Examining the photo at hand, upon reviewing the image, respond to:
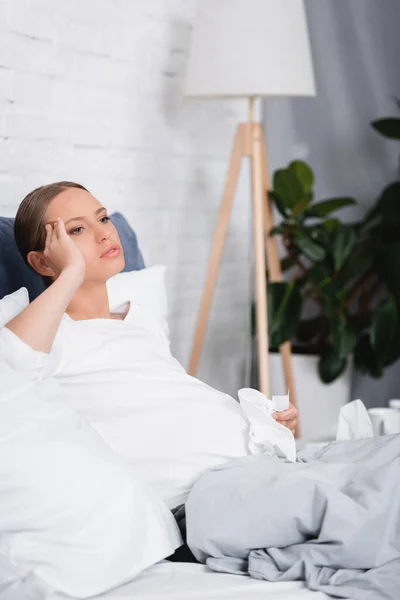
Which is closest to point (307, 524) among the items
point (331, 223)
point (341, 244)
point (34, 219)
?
point (34, 219)

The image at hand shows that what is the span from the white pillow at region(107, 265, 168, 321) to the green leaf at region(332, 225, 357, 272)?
1.21m

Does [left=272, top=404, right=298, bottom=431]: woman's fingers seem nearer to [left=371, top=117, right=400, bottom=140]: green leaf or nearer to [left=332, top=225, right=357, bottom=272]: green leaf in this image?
[left=332, top=225, right=357, bottom=272]: green leaf

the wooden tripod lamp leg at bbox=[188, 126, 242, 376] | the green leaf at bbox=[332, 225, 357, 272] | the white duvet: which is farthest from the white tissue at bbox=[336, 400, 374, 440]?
the green leaf at bbox=[332, 225, 357, 272]

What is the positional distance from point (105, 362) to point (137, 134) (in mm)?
1394

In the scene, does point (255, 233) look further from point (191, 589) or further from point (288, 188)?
point (191, 589)

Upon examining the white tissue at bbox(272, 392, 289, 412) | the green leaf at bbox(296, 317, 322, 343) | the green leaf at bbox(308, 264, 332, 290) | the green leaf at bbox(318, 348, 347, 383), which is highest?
the green leaf at bbox(308, 264, 332, 290)

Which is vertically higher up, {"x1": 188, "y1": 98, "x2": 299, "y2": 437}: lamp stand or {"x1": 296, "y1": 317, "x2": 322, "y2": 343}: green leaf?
{"x1": 188, "y1": 98, "x2": 299, "y2": 437}: lamp stand

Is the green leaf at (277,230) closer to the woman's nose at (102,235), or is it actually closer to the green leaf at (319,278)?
the green leaf at (319,278)

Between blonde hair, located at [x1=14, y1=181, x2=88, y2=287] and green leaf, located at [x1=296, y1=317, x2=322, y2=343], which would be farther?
green leaf, located at [x1=296, y1=317, x2=322, y2=343]

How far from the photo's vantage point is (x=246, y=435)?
164 centimetres

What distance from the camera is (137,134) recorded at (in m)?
2.87

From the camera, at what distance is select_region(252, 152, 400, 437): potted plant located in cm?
322

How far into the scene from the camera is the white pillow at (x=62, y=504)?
1.26 m

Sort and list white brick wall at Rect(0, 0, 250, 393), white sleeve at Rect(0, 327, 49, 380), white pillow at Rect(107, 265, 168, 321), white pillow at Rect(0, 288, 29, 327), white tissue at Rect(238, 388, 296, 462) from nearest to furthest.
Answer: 1. white sleeve at Rect(0, 327, 49, 380)
2. white pillow at Rect(0, 288, 29, 327)
3. white tissue at Rect(238, 388, 296, 462)
4. white pillow at Rect(107, 265, 168, 321)
5. white brick wall at Rect(0, 0, 250, 393)
